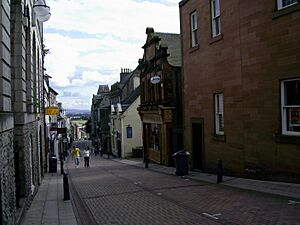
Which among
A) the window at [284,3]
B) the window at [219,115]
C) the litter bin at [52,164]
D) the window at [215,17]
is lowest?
the litter bin at [52,164]

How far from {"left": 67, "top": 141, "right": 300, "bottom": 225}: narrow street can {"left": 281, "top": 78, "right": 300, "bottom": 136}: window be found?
245 cm

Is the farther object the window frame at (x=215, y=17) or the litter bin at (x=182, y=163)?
the litter bin at (x=182, y=163)

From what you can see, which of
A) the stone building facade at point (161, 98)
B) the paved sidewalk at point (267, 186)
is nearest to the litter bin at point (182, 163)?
the paved sidewalk at point (267, 186)

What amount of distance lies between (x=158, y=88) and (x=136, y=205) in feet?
59.7

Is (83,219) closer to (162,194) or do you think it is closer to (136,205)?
(136,205)

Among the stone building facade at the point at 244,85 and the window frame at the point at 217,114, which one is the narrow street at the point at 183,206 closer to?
the stone building facade at the point at 244,85

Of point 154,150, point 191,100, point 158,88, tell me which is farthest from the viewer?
point 154,150

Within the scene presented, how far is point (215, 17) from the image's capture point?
17484 mm

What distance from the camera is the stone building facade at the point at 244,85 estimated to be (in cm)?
1222

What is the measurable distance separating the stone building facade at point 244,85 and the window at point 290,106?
0.10ft

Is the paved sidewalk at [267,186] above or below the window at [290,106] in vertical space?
below

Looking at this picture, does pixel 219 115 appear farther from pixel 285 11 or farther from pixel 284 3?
pixel 285 11

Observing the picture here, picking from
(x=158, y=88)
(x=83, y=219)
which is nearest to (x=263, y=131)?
(x=83, y=219)

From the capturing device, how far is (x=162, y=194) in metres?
13.0
